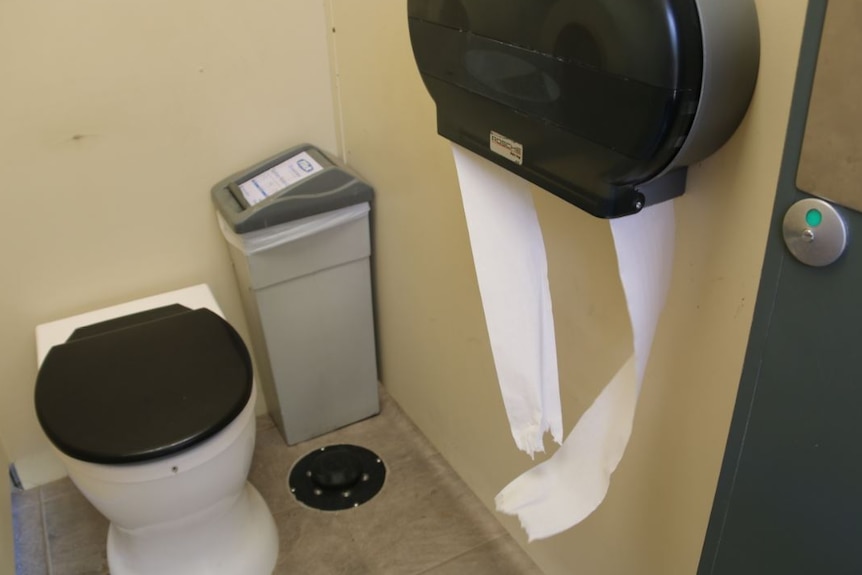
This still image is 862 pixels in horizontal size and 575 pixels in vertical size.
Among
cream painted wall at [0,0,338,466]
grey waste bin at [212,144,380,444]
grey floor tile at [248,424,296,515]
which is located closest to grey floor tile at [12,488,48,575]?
cream painted wall at [0,0,338,466]

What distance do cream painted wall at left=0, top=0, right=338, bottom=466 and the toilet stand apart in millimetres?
105

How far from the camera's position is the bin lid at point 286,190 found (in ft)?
4.86

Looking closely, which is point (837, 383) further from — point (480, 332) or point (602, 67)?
point (480, 332)

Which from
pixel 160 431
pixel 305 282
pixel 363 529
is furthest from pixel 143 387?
pixel 363 529

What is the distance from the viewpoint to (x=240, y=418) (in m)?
1.28

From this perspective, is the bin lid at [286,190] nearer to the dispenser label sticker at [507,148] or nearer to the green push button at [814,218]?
the dispenser label sticker at [507,148]

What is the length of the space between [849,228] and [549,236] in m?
0.57

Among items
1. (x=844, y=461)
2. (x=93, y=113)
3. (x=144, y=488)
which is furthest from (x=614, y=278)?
(x=93, y=113)

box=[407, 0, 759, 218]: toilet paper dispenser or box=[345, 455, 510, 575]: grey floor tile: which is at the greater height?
box=[407, 0, 759, 218]: toilet paper dispenser

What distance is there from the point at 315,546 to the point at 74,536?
1.68 feet

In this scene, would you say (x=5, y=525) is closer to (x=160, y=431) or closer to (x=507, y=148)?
(x=160, y=431)

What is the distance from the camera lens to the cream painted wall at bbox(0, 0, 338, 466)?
1382 mm

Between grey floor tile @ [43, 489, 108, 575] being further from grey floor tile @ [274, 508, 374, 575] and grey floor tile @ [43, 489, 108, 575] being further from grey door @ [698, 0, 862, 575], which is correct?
grey door @ [698, 0, 862, 575]

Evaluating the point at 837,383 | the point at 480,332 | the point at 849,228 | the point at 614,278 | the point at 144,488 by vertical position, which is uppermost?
the point at 849,228
